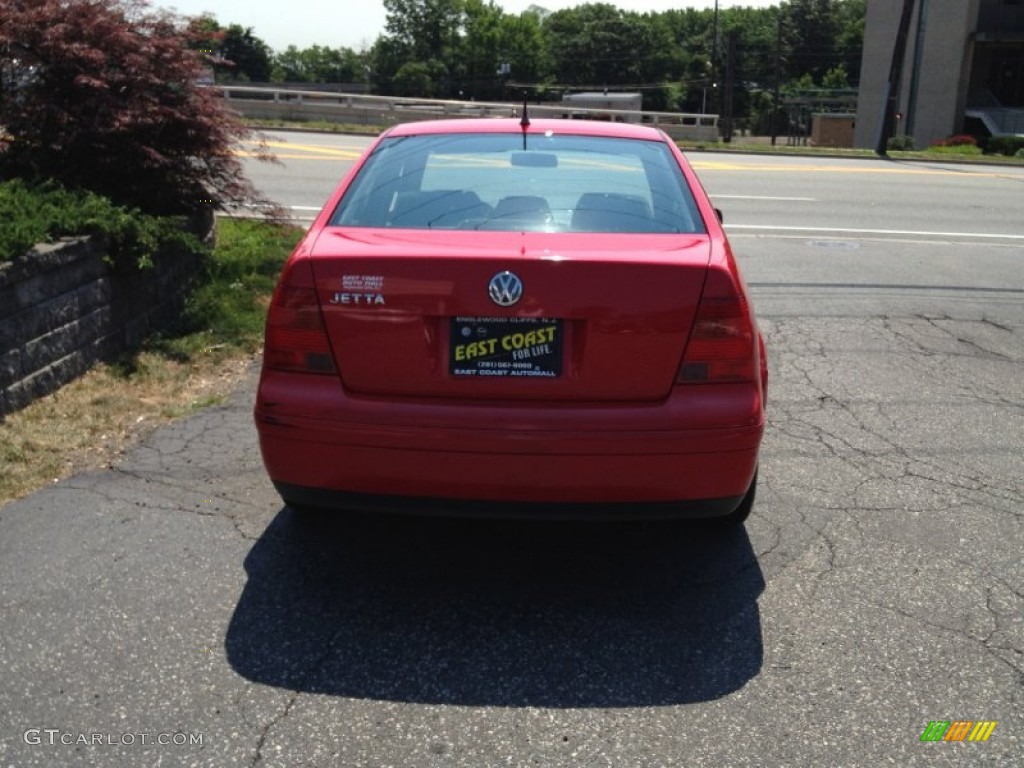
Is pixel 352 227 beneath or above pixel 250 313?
→ above

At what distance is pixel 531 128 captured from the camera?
4.81 m

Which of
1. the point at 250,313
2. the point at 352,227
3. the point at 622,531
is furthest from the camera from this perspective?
the point at 250,313

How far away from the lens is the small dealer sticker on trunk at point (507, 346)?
3.40m

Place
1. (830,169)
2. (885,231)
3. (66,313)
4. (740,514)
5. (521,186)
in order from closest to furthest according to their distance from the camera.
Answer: (740,514) < (521,186) < (66,313) < (885,231) < (830,169)

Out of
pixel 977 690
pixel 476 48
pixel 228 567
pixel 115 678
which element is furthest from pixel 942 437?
pixel 476 48

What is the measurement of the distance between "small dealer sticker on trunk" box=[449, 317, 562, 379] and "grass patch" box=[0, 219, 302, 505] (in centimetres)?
228

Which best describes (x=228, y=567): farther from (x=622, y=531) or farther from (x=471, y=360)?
(x=622, y=531)

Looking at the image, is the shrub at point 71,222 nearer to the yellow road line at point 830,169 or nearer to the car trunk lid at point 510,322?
the car trunk lid at point 510,322

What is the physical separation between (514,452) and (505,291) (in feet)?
1.72

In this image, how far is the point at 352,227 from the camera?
153 inches

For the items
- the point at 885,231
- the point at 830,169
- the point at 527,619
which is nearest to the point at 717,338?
the point at 527,619

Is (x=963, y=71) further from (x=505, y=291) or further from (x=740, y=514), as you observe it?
(x=505, y=291)

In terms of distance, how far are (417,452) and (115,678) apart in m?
1.15

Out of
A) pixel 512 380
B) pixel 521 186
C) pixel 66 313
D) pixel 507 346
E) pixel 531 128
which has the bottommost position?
pixel 66 313
